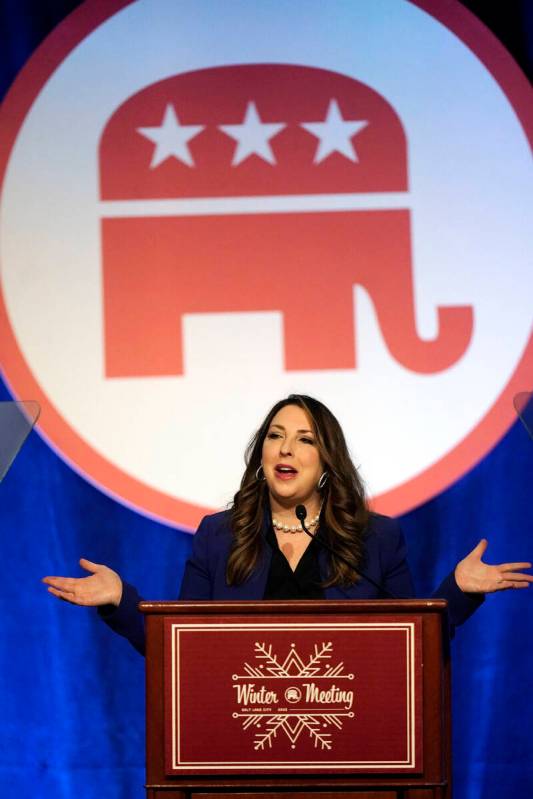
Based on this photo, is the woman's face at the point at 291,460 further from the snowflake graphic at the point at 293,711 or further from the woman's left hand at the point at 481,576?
the snowflake graphic at the point at 293,711

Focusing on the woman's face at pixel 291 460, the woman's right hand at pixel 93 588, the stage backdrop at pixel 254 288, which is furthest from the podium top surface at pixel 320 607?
the stage backdrop at pixel 254 288

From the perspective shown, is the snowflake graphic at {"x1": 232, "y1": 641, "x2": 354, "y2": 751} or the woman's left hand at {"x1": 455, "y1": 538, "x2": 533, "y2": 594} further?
the woman's left hand at {"x1": 455, "y1": 538, "x2": 533, "y2": 594}

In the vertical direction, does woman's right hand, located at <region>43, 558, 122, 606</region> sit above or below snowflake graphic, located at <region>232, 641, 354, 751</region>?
above

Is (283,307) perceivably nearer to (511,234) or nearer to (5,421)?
(511,234)

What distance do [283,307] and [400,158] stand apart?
55 centimetres

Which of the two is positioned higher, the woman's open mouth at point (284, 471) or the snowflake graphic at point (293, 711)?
the woman's open mouth at point (284, 471)

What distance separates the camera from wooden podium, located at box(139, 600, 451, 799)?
6.90ft

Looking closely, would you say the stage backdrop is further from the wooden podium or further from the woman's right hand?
the wooden podium

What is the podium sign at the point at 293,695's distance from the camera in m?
2.11

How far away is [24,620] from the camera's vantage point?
3705mm

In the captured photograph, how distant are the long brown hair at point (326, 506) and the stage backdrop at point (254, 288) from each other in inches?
24.6

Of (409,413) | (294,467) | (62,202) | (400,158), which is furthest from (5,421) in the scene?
(400,158)

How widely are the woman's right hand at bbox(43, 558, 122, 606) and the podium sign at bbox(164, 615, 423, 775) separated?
398 mm

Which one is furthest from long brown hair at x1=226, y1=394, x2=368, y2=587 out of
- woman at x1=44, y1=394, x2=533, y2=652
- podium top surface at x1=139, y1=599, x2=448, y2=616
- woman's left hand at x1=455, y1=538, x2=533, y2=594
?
podium top surface at x1=139, y1=599, x2=448, y2=616
